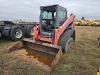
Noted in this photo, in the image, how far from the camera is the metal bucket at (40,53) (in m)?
5.64

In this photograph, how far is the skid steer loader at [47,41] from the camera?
6152 millimetres

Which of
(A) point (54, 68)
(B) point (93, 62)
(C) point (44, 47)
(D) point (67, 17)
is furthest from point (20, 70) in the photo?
(D) point (67, 17)

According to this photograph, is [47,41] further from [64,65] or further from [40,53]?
[64,65]

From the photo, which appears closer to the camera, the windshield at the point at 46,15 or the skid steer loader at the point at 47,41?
the skid steer loader at the point at 47,41

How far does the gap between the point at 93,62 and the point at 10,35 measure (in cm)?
539

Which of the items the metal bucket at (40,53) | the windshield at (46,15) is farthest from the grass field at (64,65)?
the windshield at (46,15)

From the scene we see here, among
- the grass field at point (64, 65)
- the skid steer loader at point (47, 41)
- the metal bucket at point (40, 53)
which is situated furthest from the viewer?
the skid steer loader at point (47, 41)

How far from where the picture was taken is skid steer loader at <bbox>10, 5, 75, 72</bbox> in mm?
6152

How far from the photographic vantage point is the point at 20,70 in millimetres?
5336

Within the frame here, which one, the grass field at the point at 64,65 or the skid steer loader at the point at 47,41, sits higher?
the skid steer loader at the point at 47,41

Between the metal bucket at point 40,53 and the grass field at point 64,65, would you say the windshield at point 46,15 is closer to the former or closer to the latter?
the metal bucket at point 40,53

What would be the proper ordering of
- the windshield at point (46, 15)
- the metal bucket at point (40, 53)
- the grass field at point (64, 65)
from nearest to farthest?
the grass field at point (64, 65) < the metal bucket at point (40, 53) < the windshield at point (46, 15)

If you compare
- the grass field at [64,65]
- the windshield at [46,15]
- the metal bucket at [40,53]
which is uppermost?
the windshield at [46,15]

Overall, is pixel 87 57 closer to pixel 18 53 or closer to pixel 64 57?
pixel 64 57
